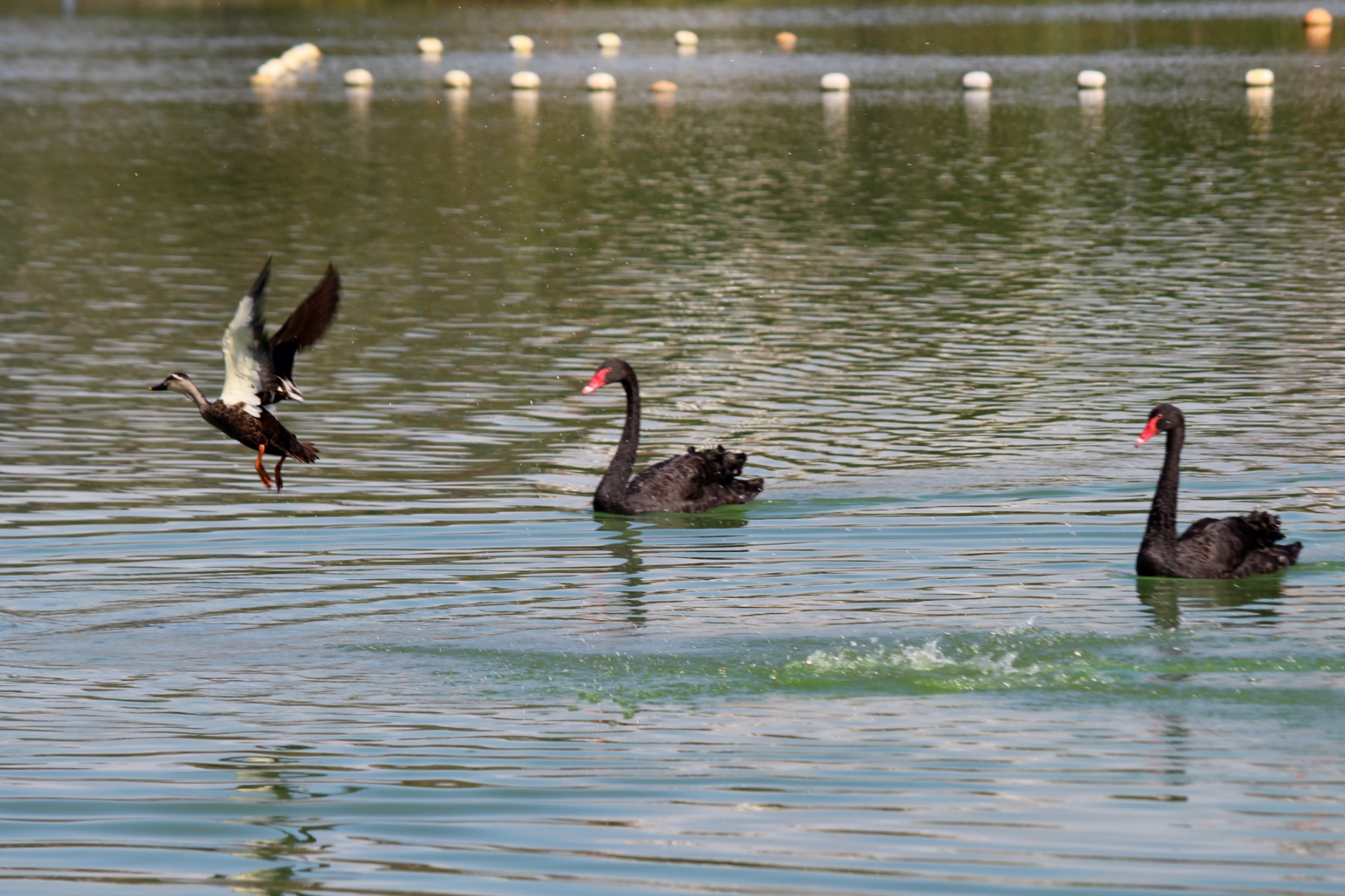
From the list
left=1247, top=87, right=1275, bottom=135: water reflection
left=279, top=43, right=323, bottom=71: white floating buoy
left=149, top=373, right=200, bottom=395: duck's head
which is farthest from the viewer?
left=279, top=43, right=323, bottom=71: white floating buoy

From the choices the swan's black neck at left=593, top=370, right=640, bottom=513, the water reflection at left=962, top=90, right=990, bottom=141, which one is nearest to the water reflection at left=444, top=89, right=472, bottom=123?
the water reflection at left=962, top=90, right=990, bottom=141

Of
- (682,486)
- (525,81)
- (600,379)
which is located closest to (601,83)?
(525,81)

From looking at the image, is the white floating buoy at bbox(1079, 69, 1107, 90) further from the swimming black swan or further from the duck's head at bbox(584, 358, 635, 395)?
the swimming black swan

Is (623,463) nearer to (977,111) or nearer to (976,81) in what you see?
(977,111)

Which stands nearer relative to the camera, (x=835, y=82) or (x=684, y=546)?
(x=684, y=546)

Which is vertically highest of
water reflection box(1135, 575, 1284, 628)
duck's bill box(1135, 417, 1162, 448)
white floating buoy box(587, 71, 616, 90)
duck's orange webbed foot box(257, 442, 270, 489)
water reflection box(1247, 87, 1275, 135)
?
white floating buoy box(587, 71, 616, 90)

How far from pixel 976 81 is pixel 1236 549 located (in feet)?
176

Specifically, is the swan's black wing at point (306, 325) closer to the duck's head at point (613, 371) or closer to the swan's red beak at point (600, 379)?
the swan's red beak at point (600, 379)

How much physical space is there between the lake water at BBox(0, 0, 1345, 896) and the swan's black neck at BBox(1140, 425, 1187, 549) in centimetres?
37

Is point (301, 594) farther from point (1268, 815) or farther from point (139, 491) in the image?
point (1268, 815)

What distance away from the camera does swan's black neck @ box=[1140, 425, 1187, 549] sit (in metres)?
16.1

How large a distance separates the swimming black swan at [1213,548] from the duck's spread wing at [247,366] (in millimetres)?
6442

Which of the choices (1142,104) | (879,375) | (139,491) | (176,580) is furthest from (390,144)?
(176,580)

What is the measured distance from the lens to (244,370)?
14.6 m
